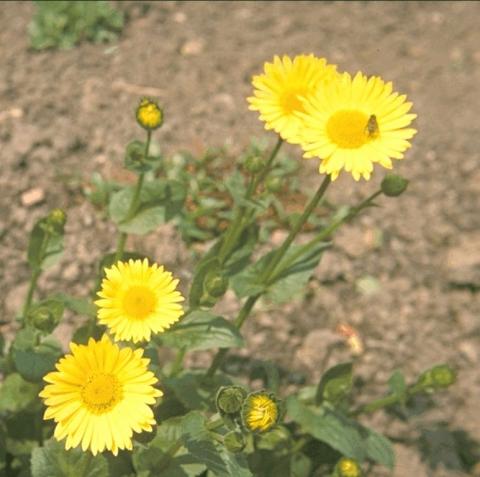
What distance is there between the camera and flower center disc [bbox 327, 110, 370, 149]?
242 cm

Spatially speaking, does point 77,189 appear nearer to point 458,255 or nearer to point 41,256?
point 41,256

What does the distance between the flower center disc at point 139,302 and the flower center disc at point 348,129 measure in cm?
74

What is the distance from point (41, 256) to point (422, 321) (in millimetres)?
1935

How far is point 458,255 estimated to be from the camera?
4.11m

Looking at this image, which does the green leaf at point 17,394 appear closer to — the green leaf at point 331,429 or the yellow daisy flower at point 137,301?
the yellow daisy flower at point 137,301

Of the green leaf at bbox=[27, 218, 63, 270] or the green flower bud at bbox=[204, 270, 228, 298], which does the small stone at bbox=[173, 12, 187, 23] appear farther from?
the green flower bud at bbox=[204, 270, 228, 298]

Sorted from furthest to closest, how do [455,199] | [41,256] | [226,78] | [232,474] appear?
[226,78]
[455,199]
[41,256]
[232,474]

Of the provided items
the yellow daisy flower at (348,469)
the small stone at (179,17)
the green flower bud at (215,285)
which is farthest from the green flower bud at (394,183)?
the small stone at (179,17)

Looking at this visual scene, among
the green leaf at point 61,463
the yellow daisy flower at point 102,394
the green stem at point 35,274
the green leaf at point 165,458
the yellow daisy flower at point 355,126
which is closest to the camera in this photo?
the yellow daisy flower at point 102,394

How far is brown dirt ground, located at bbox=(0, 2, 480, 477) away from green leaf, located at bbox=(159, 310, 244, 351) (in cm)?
98

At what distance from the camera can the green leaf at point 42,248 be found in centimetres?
291

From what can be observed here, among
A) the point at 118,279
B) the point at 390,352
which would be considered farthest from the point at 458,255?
the point at 118,279

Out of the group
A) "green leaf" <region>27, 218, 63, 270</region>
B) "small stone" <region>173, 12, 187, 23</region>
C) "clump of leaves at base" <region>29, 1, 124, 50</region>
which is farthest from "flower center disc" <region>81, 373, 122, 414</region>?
"small stone" <region>173, 12, 187, 23</region>

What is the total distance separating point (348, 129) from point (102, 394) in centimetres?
108
